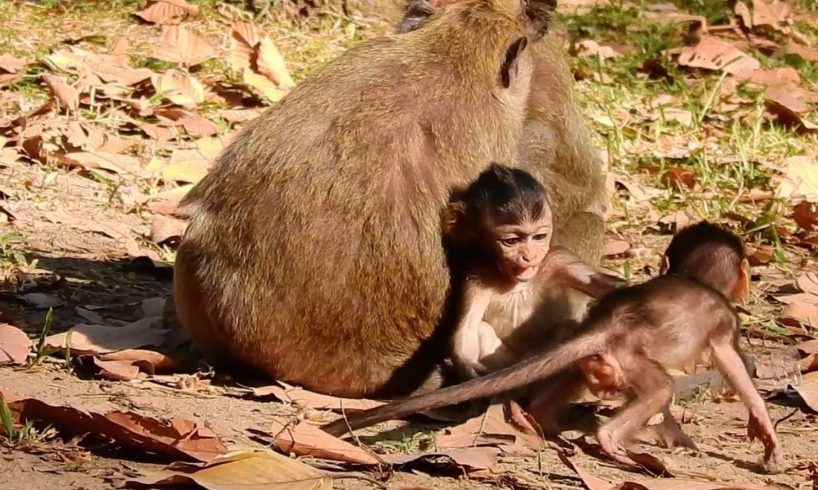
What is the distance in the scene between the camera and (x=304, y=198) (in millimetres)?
4605

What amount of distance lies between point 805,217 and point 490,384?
3.29 m

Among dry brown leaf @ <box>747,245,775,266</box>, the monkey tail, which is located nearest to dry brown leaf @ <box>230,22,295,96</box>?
dry brown leaf @ <box>747,245,775,266</box>

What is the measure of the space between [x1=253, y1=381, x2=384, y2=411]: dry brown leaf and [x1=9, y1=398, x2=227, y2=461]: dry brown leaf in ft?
2.03

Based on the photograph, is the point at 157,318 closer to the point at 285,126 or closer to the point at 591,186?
the point at 285,126

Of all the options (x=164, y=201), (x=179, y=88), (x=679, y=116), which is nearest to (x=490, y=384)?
(x=164, y=201)

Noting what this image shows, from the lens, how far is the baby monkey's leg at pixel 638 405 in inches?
169

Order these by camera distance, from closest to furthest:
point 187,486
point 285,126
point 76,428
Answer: point 187,486, point 76,428, point 285,126

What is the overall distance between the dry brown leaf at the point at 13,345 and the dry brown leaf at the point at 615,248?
9.11ft

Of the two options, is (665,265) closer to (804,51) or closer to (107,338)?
(107,338)

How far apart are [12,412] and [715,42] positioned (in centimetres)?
633

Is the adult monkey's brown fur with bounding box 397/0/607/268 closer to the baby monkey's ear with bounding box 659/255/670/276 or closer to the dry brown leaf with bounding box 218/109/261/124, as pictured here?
the baby monkey's ear with bounding box 659/255/670/276

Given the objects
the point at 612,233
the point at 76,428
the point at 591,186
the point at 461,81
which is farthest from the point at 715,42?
the point at 76,428

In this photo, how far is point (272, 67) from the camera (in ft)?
27.3

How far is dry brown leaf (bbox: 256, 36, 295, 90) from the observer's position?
27.2 feet
